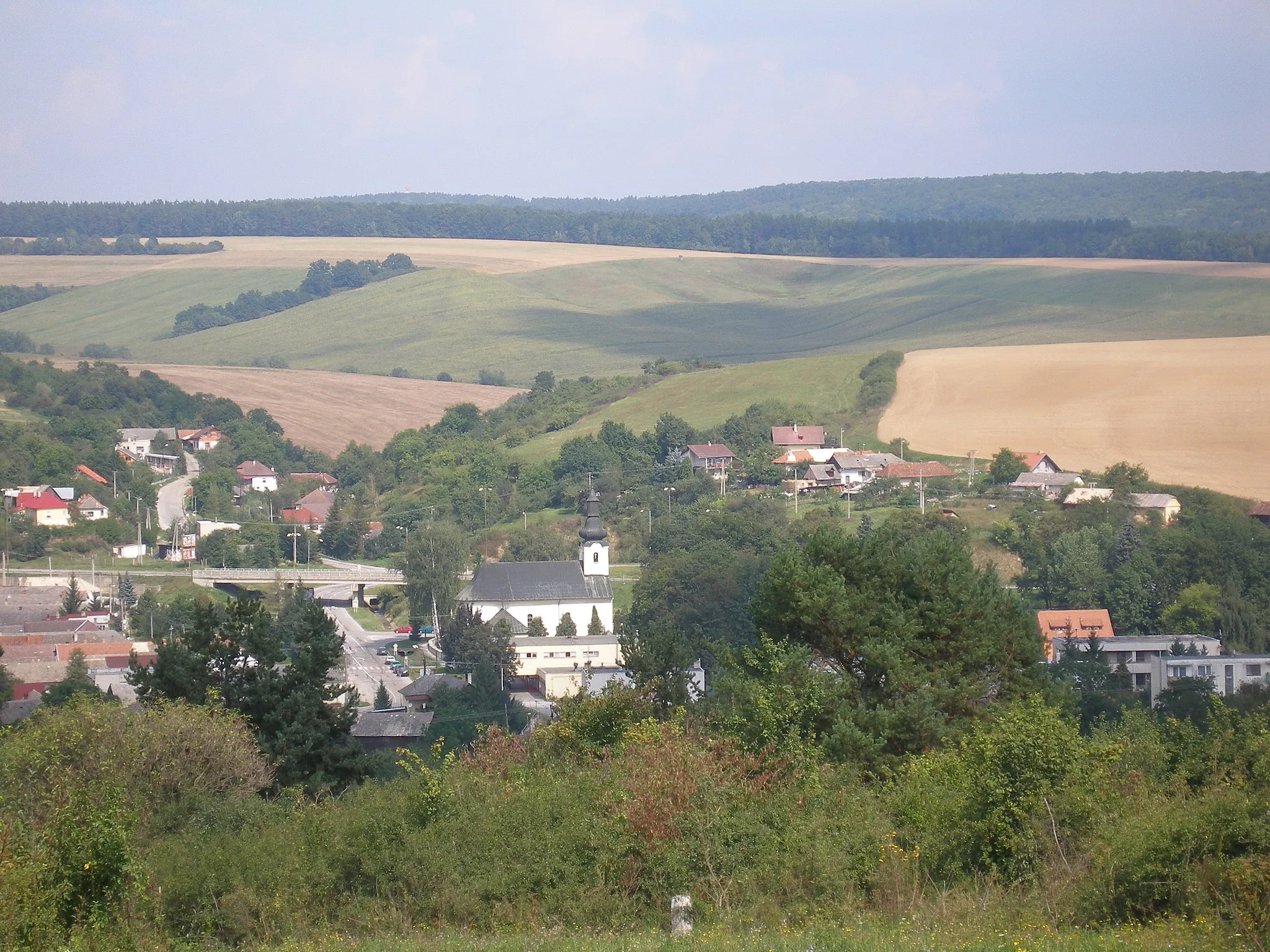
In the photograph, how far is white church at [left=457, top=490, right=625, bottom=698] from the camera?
54281 millimetres

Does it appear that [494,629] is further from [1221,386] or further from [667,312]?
[667,312]

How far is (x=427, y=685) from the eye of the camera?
146 feet

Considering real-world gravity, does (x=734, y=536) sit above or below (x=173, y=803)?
below

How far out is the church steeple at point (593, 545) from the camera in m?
61.6

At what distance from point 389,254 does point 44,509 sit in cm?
9980

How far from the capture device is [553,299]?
482ft

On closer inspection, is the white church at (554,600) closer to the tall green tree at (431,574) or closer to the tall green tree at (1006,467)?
the tall green tree at (431,574)

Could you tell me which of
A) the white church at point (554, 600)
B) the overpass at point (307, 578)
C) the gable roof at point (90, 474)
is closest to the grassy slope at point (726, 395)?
the overpass at point (307, 578)

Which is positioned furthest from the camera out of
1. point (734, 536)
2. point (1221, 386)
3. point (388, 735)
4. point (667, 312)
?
point (667, 312)

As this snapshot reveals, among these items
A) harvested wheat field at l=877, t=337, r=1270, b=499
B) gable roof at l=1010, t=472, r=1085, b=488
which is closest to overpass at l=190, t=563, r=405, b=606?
gable roof at l=1010, t=472, r=1085, b=488

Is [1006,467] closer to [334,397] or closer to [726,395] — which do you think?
[726,395]

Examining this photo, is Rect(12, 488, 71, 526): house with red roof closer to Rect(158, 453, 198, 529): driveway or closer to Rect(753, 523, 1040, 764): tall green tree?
Rect(158, 453, 198, 529): driveway

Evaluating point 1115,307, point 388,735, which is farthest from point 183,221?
point 388,735

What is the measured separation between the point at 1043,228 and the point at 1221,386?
9230 centimetres
